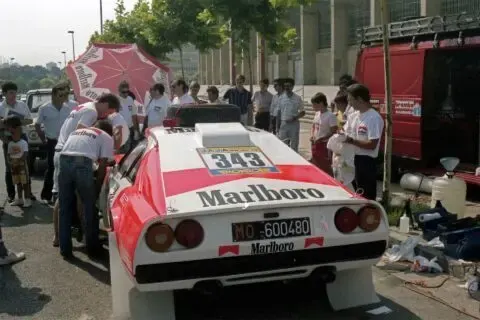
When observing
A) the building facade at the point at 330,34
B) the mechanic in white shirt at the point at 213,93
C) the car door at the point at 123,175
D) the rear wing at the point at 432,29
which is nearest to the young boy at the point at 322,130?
the rear wing at the point at 432,29

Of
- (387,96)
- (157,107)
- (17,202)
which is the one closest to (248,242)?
(387,96)

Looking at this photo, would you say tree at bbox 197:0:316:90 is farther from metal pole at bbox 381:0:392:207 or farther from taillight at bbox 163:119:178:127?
taillight at bbox 163:119:178:127

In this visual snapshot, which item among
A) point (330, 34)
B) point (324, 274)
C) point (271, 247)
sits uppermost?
point (330, 34)

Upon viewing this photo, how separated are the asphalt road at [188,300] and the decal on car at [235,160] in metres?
1.07

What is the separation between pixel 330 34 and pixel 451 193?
28.5 meters

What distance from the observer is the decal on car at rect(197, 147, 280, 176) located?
4.26 meters

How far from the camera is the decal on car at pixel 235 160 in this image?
426 centimetres

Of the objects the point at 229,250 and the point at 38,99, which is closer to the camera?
the point at 229,250

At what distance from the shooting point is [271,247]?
376 cm

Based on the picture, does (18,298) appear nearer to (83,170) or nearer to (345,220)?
(83,170)

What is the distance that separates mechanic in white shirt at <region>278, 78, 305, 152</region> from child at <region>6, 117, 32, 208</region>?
176 inches

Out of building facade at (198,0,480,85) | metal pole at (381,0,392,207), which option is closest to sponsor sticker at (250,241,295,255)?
metal pole at (381,0,392,207)

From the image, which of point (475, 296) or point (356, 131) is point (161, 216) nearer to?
point (475, 296)

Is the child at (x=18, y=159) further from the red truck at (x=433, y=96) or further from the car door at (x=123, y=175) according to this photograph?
the red truck at (x=433, y=96)
